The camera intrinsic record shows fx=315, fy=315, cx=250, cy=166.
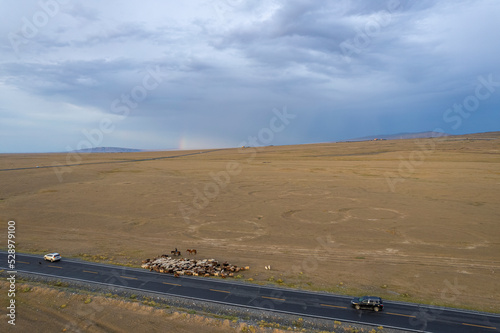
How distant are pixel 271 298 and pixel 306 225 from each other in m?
22.4

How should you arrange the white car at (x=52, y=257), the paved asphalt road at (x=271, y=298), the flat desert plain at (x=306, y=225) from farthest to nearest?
the white car at (x=52, y=257) < the flat desert plain at (x=306, y=225) < the paved asphalt road at (x=271, y=298)

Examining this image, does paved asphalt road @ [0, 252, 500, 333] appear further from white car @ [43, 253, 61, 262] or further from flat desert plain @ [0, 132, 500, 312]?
flat desert plain @ [0, 132, 500, 312]

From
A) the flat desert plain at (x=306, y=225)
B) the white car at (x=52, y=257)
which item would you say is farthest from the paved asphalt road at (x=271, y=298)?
the flat desert plain at (x=306, y=225)

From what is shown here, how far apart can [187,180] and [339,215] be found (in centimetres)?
4748

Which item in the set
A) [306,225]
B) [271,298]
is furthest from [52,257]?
[306,225]

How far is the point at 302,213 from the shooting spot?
51.1 meters

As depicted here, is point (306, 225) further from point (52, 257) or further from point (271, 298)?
point (52, 257)

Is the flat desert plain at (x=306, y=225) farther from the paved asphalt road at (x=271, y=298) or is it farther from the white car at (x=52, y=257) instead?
the white car at (x=52, y=257)

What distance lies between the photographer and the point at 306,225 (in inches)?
1780

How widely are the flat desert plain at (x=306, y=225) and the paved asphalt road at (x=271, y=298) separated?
1.96 m

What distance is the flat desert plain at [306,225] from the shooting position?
1124 inches

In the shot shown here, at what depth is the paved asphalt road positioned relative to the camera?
2025 cm

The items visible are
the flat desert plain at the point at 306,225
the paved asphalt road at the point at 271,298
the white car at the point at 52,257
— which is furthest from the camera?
the white car at the point at 52,257

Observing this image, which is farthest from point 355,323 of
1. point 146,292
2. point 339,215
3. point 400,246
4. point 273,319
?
point 339,215
